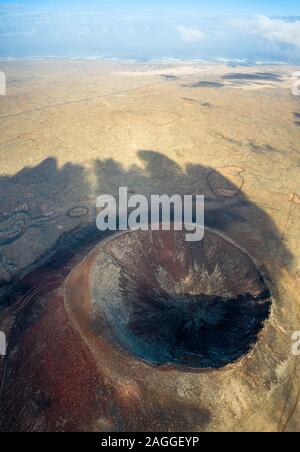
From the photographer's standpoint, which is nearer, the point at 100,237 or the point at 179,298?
the point at 179,298

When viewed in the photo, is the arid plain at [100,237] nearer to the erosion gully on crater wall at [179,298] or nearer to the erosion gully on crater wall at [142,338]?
the erosion gully on crater wall at [142,338]

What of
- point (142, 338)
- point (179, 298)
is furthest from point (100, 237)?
point (142, 338)

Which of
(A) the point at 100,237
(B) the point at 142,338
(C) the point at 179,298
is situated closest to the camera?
(B) the point at 142,338

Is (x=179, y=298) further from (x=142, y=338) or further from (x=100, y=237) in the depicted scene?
(x=100, y=237)

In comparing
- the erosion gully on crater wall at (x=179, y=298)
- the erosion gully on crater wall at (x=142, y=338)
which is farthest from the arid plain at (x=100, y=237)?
the erosion gully on crater wall at (x=179, y=298)

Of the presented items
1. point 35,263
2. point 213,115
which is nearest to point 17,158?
point 35,263

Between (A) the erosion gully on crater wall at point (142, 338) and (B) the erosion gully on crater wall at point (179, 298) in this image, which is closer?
(A) the erosion gully on crater wall at point (142, 338)

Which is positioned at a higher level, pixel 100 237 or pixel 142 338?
pixel 142 338

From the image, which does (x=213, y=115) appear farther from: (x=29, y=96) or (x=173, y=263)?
(x=29, y=96)

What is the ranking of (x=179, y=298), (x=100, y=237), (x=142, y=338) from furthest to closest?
(x=100, y=237) → (x=179, y=298) → (x=142, y=338)
